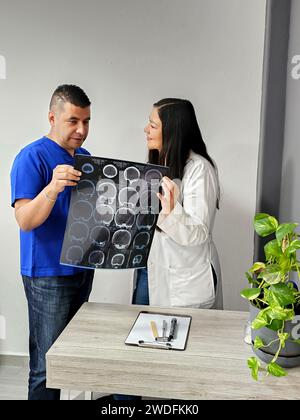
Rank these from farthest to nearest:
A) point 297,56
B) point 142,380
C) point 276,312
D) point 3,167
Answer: point 3,167, point 297,56, point 142,380, point 276,312

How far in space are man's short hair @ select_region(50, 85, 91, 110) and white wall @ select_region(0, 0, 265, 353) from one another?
0.03 m

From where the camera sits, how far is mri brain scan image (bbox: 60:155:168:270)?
64.1 inches

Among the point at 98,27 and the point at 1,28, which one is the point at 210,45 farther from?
the point at 1,28

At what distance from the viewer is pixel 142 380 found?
3.90 ft

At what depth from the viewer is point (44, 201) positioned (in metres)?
1.69

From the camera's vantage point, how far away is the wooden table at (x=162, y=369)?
1131 millimetres

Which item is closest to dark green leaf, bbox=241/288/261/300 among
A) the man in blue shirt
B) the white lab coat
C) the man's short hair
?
the white lab coat

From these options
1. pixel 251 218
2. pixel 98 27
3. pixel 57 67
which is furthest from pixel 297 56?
pixel 57 67

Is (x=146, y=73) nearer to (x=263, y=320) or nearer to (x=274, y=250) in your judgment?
(x=274, y=250)

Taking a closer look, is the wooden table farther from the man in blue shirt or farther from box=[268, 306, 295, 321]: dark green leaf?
the man in blue shirt

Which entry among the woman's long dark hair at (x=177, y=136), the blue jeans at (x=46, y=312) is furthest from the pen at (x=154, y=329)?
the woman's long dark hair at (x=177, y=136)

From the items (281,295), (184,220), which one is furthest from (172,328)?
(184,220)

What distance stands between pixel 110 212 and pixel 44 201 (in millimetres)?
252
